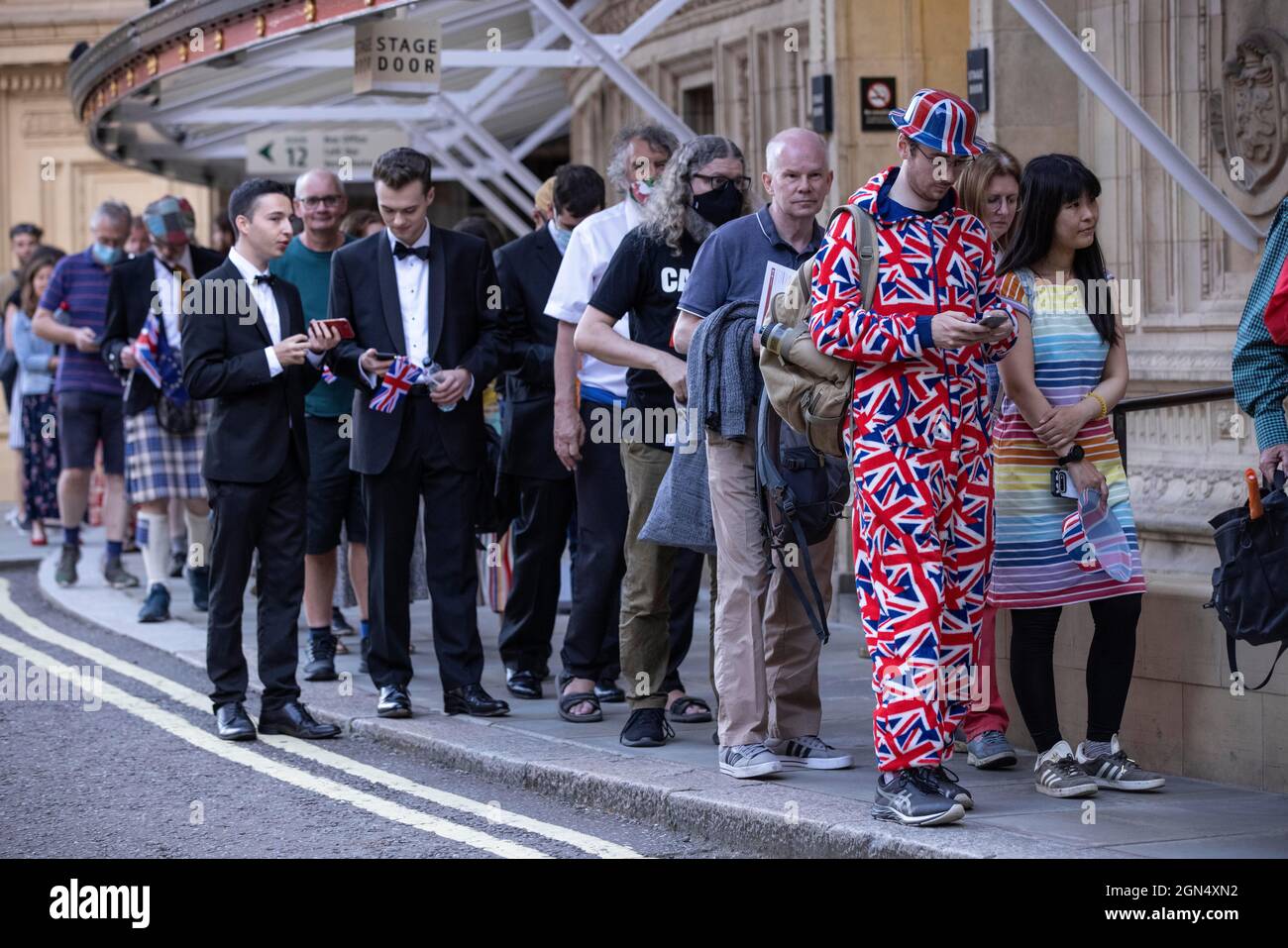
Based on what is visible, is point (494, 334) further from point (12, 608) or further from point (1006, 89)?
point (12, 608)

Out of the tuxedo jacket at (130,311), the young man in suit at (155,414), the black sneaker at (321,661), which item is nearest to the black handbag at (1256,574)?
the black sneaker at (321,661)

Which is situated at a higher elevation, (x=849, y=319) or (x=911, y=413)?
(x=849, y=319)

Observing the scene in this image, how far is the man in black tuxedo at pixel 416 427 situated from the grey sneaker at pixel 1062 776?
2.51 meters

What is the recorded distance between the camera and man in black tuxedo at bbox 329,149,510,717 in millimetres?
8000

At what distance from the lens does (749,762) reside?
21.4ft

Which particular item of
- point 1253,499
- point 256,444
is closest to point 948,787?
point 1253,499

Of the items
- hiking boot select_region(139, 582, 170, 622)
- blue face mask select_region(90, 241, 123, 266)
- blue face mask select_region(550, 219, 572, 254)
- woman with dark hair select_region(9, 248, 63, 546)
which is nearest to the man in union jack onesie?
blue face mask select_region(550, 219, 572, 254)

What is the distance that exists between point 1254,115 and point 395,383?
381cm

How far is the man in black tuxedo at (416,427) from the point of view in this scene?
800 centimetres

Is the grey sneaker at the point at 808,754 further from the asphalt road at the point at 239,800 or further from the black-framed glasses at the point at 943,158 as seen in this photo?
the black-framed glasses at the point at 943,158

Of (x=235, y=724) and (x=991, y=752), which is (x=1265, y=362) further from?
(x=235, y=724)

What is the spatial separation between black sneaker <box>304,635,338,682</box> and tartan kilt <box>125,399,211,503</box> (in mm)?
2025

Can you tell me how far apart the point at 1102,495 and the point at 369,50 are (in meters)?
6.60
